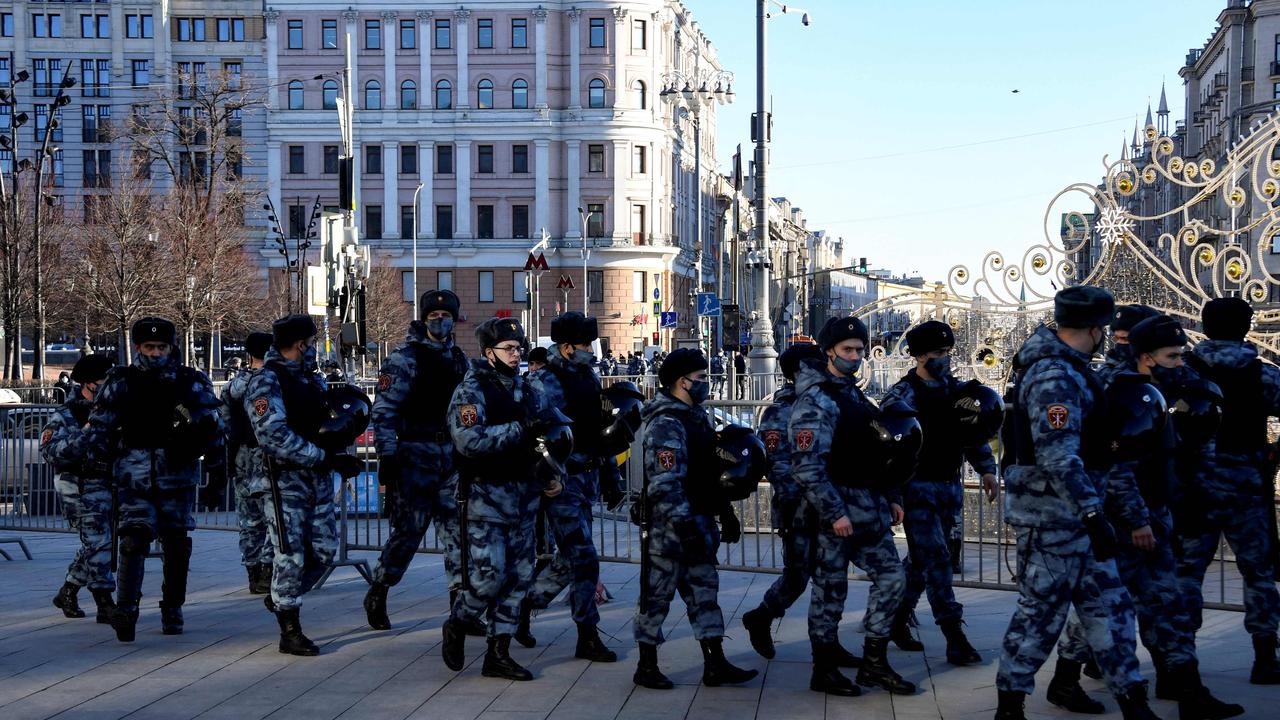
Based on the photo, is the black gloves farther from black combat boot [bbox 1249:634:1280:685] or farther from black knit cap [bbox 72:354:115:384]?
black knit cap [bbox 72:354:115:384]

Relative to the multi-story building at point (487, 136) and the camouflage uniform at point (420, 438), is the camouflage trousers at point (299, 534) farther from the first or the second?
the multi-story building at point (487, 136)

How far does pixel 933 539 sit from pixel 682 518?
65.0 inches

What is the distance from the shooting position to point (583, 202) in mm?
64000

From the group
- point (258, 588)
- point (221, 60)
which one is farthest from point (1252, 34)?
point (258, 588)

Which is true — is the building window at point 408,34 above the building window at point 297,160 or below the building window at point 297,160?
above

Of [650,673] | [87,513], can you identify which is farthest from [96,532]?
[650,673]

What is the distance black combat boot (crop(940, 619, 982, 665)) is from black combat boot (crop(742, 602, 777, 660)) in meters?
0.96

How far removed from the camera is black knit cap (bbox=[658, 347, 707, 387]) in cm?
718

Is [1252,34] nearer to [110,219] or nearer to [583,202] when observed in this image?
[583,202]

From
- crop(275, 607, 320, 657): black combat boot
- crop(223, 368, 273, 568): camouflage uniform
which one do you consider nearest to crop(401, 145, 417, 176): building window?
crop(223, 368, 273, 568): camouflage uniform

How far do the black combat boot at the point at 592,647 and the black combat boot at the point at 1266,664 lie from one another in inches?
132

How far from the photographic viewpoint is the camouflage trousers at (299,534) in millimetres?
8250

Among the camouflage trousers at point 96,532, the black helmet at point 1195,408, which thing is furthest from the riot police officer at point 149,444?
the black helmet at point 1195,408

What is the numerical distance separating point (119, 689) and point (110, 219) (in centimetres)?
3884
